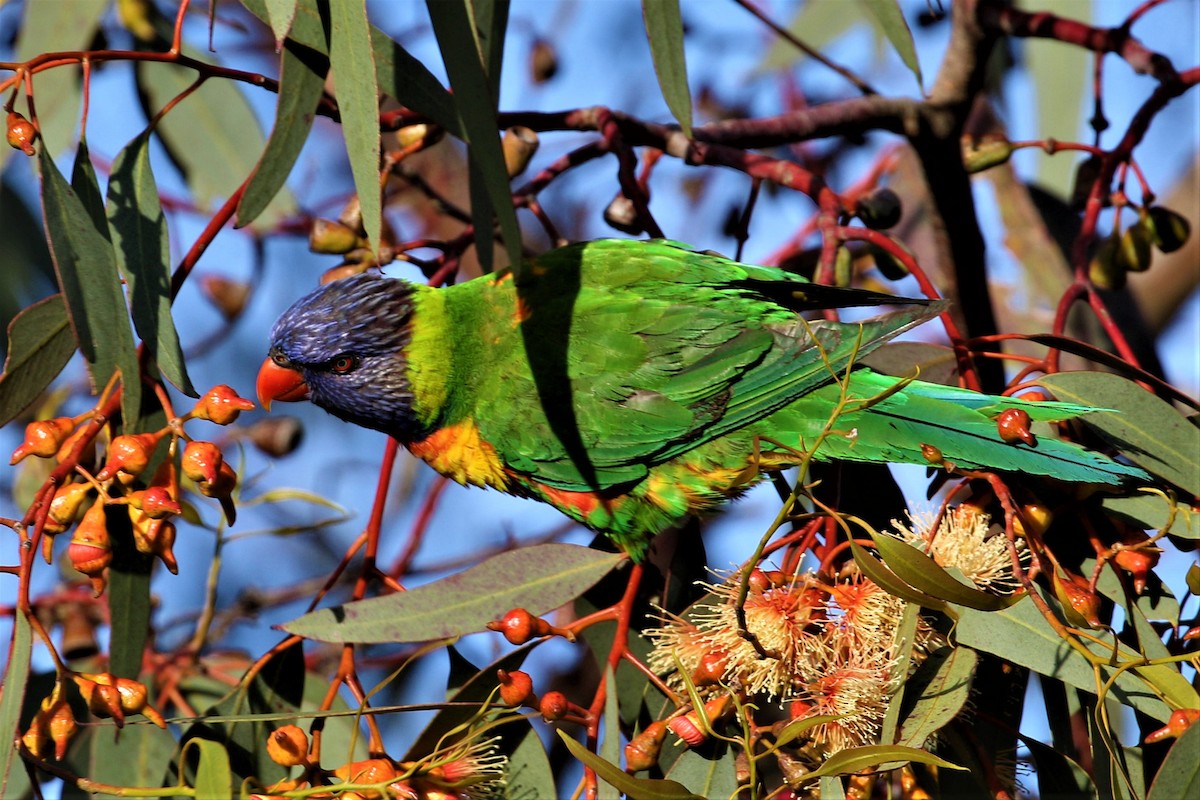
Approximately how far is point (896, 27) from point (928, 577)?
94 cm

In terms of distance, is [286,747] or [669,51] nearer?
[286,747]

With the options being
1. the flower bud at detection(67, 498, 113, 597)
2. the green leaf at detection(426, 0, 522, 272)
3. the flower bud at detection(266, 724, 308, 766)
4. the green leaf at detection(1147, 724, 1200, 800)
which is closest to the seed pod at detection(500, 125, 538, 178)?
the green leaf at detection(426, 0, 522, 272)

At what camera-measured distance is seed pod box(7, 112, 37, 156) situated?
4.34 ft

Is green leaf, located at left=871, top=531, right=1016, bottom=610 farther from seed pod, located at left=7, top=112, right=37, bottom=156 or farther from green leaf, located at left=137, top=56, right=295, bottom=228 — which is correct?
green leaf, located at left=137, top=56, right=295, bottom=228

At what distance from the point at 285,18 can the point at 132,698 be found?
34.0 inches

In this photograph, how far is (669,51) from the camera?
5.09 ft

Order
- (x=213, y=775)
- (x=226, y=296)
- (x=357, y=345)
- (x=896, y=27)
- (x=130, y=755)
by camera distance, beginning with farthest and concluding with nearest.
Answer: (x=226, y=296)
(x=357, y=345)
(x=130, y=755)
(x=896, y=27)
(x=213, y=775)

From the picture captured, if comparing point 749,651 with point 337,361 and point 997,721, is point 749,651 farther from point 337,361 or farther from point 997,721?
point 337,361

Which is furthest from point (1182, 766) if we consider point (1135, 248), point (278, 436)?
point (278, 436)

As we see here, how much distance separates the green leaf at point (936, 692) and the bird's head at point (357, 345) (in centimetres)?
102

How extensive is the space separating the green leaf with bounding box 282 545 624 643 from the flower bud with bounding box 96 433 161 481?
11.6 inches

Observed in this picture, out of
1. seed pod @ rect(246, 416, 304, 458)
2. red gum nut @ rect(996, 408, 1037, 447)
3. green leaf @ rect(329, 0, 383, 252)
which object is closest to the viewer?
green leaf @ rect(329, 0, 383, 252)

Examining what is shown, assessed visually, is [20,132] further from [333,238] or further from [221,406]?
[333,238]

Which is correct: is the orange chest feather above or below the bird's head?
below
